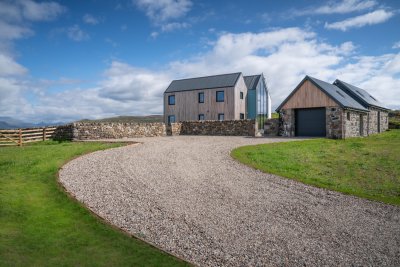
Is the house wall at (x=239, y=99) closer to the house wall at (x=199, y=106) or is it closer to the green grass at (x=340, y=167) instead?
the house wall at (x=199, y=106)

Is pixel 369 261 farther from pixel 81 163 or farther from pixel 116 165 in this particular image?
pixel 81 163

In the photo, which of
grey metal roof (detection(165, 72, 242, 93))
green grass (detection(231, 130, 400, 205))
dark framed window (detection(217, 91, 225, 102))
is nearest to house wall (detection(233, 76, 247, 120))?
grey metal roof (detection(165, 72, 242, 93))

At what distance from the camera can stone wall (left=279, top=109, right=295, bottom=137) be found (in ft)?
104

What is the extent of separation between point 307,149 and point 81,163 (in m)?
14.5

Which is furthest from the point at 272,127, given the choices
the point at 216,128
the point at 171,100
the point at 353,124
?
the point at 171,100

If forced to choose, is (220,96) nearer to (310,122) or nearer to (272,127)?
(272,127)

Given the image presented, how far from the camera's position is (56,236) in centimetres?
668

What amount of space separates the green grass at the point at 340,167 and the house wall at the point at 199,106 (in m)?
20.2

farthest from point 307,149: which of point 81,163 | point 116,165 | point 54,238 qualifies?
point 54,238

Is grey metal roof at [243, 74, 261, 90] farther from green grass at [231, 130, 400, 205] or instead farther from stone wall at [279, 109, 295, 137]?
green grass at [231, 130, 400, 205]

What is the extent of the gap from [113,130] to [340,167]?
21.1 m

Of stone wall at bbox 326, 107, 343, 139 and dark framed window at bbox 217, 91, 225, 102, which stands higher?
dark framed window at bbox 217, 91, 225, 102

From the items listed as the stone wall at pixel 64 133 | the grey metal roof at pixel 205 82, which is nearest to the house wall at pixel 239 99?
the grey metal roof at pixel 205 82

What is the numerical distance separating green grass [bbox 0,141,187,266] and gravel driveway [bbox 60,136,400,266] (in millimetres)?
432
